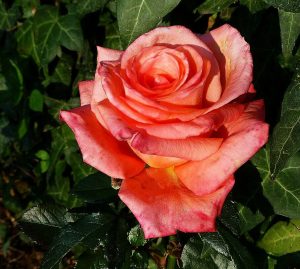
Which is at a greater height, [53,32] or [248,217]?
[53,32]

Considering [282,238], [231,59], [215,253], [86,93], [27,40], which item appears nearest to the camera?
[231,59]

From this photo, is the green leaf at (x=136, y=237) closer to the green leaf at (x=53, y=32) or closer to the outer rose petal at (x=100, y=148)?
the outer rose petal at (x=100, y=148)

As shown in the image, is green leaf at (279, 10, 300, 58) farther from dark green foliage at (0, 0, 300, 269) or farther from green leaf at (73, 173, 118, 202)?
green leaf at (73, 173, 118, 202)

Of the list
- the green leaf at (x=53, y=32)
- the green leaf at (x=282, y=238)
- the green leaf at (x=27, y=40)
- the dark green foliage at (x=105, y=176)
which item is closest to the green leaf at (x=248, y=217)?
the dark green foliage at (x=105, y=176)

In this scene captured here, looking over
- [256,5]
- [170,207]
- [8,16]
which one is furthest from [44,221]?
[8,16]

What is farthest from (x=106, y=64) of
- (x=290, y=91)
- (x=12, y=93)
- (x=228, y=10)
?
(x=12, y=93)

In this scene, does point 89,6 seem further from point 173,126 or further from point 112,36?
point 173,126

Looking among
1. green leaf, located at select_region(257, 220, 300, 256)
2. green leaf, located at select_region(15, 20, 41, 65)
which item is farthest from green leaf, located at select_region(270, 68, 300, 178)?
green leaf, located at select_region(15, 20, 41, 65)
